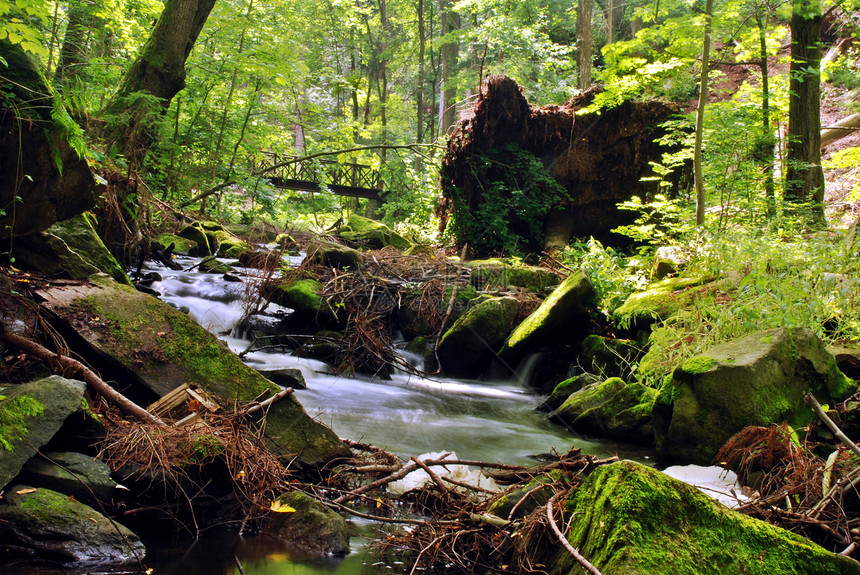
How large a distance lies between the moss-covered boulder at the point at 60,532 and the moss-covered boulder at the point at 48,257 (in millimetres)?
2465

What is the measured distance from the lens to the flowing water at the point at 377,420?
103 inches

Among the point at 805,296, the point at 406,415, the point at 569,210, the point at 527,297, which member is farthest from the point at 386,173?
the point at 805,296

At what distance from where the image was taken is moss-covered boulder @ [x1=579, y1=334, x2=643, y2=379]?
6840 millimetres

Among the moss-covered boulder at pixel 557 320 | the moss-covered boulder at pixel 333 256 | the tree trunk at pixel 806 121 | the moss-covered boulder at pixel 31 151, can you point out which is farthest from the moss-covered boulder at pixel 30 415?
the tree trunk at pixel 806 121

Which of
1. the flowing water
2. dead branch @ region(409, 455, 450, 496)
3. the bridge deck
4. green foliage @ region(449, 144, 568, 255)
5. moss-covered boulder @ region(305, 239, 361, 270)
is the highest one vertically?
the bridge deck

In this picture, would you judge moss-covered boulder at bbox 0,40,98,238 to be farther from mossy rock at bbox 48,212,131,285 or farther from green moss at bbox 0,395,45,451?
green moss at bbox 0,395,45,451

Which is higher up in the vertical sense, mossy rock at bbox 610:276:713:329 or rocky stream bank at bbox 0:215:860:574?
mossy rock at bbox 610:276:713:329

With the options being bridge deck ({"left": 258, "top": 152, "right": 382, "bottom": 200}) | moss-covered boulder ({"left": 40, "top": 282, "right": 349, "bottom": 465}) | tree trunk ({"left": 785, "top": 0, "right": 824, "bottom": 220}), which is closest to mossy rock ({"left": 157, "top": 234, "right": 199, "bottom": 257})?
bridge deck ({"left": 258, "top": 152, "right": 382, "bottom": 200})

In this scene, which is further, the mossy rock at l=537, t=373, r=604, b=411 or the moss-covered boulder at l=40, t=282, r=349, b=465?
the mossy rock at l=537, t=373, r=604, b=411

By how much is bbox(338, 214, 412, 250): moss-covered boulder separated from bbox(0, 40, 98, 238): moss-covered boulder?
7.72m

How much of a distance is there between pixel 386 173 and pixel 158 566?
39.1 feet

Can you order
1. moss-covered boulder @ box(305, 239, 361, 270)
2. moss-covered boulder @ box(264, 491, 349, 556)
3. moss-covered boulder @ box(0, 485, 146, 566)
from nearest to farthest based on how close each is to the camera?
moss-covered boulder @ box(0, 485, 146, 566), moss-covered boulder @ box(264, 491, 349, 556), moss-covered boulder @ box(305, 239, 361, 270)

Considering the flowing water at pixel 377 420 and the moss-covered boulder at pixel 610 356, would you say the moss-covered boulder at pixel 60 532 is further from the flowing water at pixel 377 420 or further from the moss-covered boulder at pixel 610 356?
the moss-covered boulder at pixel 610 356

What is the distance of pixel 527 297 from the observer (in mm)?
8922
